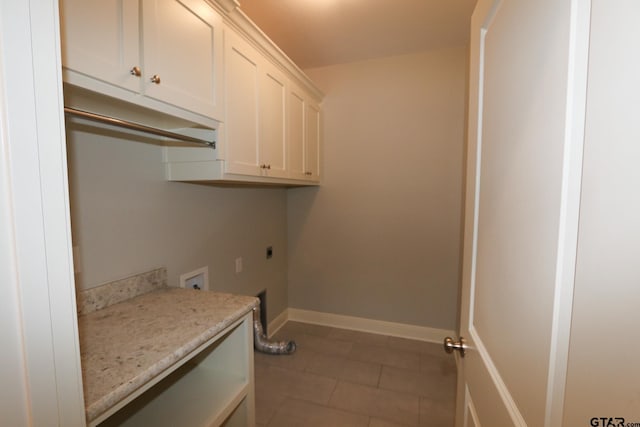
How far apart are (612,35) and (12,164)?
786 mm

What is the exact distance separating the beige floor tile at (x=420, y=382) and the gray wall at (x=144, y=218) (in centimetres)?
134

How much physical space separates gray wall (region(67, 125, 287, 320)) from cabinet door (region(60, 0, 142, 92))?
1.29ft

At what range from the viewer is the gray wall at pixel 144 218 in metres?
1.11

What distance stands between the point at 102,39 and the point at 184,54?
0.33 m

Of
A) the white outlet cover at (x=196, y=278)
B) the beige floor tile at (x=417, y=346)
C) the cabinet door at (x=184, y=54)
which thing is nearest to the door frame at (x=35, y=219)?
the cabinet door at (x=184, y=54)

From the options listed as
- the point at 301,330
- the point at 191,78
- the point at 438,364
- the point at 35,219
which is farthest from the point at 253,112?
the point at 438,364

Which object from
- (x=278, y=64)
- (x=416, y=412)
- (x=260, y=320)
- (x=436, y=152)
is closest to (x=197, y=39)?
(x=278, y=64)

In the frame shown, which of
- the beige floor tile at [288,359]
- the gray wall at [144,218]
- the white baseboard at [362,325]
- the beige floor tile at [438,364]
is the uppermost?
the gray wall at [144,218]

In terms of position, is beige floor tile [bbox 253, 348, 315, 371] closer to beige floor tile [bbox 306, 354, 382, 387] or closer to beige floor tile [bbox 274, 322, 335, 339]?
beige floor tile [bbox 306, 354, 382, 387]

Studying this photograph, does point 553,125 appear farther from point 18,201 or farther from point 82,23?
point 82,23

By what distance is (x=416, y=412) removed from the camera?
174 cm

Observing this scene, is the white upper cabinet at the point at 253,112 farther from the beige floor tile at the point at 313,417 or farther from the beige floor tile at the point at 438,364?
the beige floor tile at the point at 438,364

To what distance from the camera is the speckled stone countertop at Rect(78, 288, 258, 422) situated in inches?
27.8

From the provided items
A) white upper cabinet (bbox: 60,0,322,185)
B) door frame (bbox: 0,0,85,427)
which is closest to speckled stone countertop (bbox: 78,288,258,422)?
door frame (bbox: 0,0,85,427)
